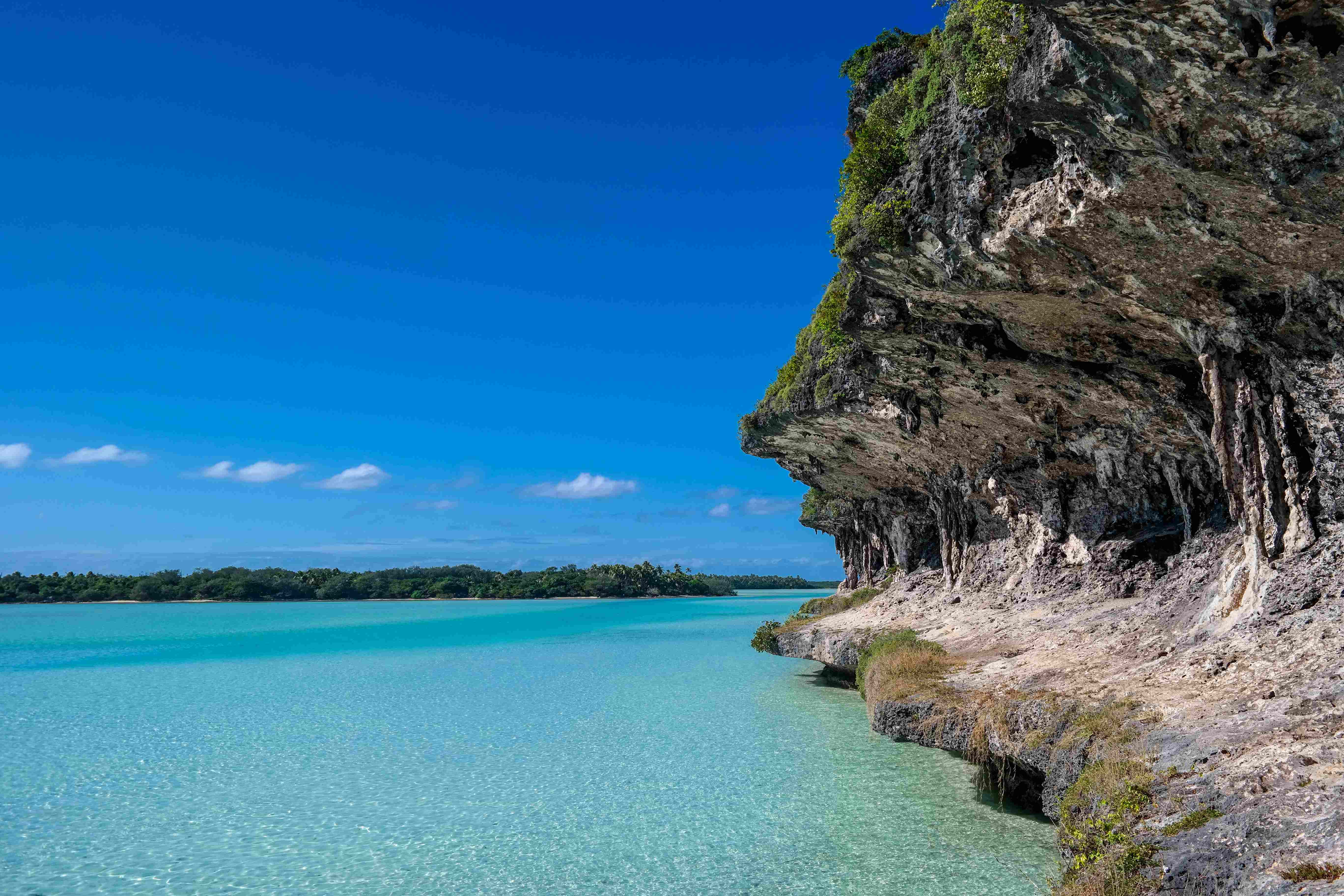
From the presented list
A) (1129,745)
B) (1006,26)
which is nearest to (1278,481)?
(1129,745)

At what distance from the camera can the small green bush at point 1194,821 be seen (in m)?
6.83

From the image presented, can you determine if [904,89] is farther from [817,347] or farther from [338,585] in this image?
[338,585]

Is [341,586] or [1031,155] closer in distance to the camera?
[1031,155]

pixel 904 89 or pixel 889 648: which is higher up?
pixel 904 89

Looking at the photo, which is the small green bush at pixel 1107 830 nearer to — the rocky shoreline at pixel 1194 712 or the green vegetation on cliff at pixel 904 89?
the rocky shoreline at pixel 1194 712

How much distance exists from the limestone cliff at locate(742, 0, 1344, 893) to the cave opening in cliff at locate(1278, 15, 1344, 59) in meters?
0.02

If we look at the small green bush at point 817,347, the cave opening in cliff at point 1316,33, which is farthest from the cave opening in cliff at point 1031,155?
the small green bush at point 817,347

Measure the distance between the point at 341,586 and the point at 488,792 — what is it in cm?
15674

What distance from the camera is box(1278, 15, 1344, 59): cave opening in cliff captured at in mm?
6191

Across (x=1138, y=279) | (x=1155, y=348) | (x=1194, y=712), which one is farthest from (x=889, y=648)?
(x=1138, y=279)

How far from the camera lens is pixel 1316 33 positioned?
6.30 metres

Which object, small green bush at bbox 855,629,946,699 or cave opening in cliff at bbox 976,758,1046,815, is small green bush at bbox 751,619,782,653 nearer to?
small green bush at bbox 855,629,946,699

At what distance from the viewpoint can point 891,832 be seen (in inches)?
437

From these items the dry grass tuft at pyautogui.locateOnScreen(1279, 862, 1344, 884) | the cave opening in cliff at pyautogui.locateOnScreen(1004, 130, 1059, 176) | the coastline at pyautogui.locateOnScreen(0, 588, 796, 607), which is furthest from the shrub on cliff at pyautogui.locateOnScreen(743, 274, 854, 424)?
the coastline at pyautogui.locateOnScreen(0, 588, 796, 607)
